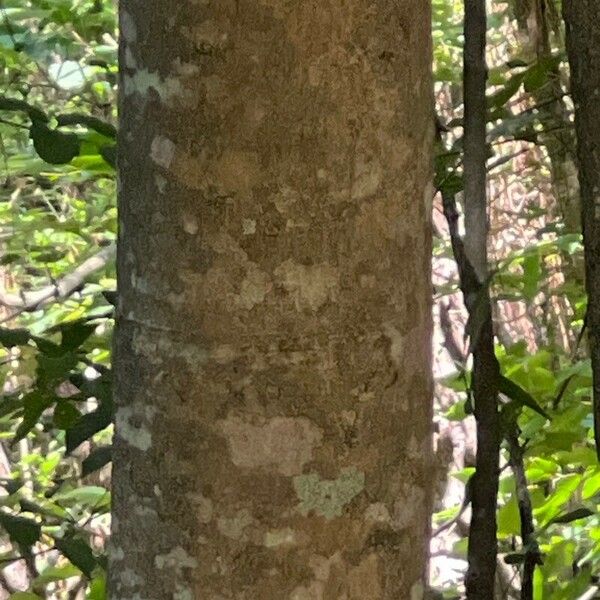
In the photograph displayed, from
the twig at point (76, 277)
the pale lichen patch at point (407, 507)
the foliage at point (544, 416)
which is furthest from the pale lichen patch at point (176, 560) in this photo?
the twig at point (76, 277)

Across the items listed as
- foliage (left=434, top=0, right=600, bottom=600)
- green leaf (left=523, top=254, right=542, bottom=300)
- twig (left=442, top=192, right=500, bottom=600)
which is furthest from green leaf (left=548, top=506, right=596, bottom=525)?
green leaf (left=523, top=254, right=542, bottom=300)

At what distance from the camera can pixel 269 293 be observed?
1.54ft

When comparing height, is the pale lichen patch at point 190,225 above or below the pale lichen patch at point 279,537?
above

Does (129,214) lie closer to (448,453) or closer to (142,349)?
(142,349)

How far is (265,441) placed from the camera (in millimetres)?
475

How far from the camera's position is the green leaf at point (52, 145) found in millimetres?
917

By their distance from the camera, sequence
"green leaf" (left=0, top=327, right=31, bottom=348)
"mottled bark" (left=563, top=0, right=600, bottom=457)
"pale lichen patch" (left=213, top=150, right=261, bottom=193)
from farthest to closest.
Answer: "green leaf" (left=0, top=327, right=31, bottom=348) < "mottled bark" (left=563, top=0, right=600, bottom=457) < "pale lichen patch" (left=213, top=150, right=261, bottom=193)

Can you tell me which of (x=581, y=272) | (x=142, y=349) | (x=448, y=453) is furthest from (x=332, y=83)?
(x=448, y=453)

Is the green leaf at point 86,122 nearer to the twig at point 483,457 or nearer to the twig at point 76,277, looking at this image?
the twig at point 483,457

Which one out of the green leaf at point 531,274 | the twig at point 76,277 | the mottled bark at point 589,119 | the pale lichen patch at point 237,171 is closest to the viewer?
the pale lichen patch at point 237,171

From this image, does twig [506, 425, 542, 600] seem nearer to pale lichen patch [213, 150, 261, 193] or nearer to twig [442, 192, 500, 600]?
twig [442, 192, 500, 600]

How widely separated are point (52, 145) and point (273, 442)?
0.54 meters

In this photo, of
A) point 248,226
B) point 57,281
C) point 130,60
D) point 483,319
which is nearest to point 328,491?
point 248,226

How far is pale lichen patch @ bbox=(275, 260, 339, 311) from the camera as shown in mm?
469
